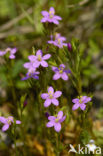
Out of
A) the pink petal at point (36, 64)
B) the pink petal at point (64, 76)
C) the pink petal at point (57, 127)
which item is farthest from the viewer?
the pink petal at point (64, 76)

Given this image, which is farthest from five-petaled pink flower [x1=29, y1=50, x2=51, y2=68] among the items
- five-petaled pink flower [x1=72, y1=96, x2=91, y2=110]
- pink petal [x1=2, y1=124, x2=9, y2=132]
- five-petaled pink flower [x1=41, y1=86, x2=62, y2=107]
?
pink petal [x1=2, y1=124, x2=9, y2=132]

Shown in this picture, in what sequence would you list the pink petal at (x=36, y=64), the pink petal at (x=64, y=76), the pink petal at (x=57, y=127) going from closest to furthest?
the pink petal at (x=57, y=127) < the pink petal at (x=36, y=64) < the pink petal at (x=64, y=76)

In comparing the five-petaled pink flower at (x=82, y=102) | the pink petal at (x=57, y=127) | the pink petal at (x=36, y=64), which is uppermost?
the pink petal at (x=36, y=64)

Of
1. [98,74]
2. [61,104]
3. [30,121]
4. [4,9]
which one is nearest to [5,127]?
[61,104]

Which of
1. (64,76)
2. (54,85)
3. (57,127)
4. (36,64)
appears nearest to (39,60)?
(36,64)

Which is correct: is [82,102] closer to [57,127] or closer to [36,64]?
[57,127]

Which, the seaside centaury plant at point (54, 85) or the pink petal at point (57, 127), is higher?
the seaside centaury plant at point (54, 85)

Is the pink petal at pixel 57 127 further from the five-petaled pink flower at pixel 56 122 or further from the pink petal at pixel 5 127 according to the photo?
the pink petal at pixel 5 127

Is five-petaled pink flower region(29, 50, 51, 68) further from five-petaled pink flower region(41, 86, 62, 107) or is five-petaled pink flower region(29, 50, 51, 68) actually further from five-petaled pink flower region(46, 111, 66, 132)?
five-petaled pink flower region(46, 111, 66, 132)

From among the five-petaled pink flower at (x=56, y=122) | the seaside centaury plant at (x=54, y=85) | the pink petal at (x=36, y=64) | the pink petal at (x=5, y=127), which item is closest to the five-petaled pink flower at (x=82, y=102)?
the seaside centaury plant at (x=54, y=85)

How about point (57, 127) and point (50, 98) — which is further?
point (50, 98)

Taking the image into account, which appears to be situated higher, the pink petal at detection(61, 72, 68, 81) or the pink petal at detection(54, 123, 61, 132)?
the pink petal at detection(61, 72, 68, 81)
